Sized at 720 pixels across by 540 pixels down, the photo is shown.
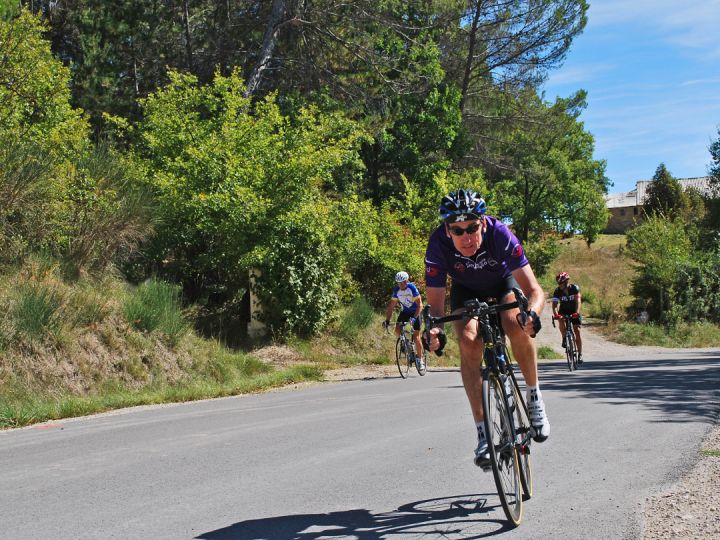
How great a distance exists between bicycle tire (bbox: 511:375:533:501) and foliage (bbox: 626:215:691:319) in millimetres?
37224

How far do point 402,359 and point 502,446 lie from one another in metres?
13.9

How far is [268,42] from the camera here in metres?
27.6

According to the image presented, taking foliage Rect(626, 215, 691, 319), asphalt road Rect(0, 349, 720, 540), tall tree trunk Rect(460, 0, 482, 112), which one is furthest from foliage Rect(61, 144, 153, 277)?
foliage Rect(626, 215, 691, 319)

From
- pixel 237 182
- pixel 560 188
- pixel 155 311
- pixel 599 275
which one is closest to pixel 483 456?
pixel 155 311

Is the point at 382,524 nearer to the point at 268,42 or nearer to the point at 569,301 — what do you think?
the point at 569,301

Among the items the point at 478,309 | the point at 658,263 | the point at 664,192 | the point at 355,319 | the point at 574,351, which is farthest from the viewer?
the point at 664,192

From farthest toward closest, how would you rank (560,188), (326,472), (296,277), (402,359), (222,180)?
(560,188), (296,277), (222,180), (402,359), (326,472)

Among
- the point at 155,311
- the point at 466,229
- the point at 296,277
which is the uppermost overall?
the point at 296,277

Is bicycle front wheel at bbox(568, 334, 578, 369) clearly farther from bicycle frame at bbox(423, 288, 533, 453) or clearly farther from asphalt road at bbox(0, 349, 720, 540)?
bicycle frame at bbox(423, 288, 533, 453)

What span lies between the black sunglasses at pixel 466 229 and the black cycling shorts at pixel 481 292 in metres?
0.56

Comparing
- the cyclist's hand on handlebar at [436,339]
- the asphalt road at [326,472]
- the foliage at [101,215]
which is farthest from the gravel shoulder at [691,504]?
the foliage at [101,215]

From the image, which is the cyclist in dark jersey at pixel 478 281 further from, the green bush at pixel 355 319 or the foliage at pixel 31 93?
the green bush at pixel 355 319

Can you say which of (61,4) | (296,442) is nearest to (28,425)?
(296,442)

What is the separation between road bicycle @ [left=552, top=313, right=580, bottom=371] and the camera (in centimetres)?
1869
